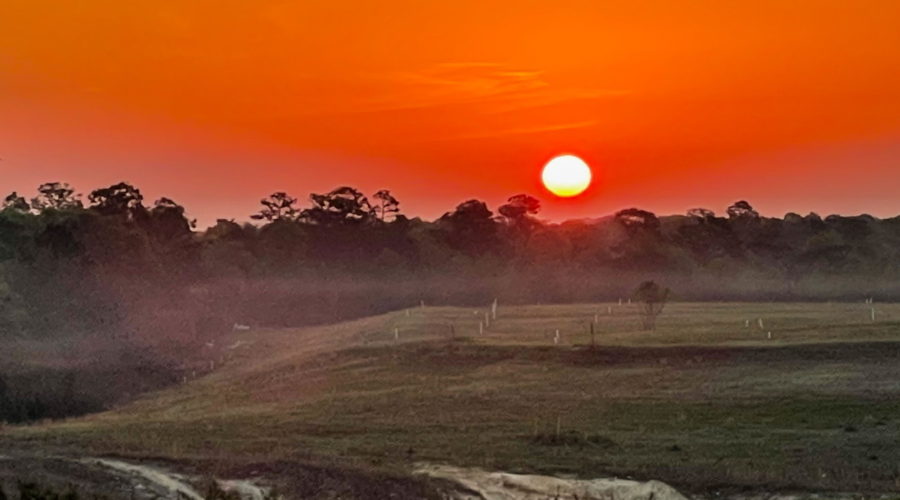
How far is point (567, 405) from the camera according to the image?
168ft

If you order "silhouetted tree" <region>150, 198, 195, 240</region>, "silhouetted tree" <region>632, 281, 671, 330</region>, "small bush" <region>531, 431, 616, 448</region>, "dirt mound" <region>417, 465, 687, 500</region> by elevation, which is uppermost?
"silhouetted tree" <region>150, 198, 195, 240</region>

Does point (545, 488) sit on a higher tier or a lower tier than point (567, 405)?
lower

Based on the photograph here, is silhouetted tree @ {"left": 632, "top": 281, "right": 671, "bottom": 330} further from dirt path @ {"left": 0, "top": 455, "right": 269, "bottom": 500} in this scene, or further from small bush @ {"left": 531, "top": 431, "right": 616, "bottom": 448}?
dirt path @ {"left": 0, "top": 455, "right": 269, "bottom": 500}

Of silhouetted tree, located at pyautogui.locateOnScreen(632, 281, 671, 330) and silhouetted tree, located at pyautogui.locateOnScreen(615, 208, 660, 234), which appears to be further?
silhouetted tree, located at pyautogui.locateOnScreen(615, 208, 660, 234)

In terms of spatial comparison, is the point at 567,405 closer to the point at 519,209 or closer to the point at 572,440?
the point at 572,440

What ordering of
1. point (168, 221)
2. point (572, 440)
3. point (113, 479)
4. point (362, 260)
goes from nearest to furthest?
point (113, 479)
point (572, 440)
point (168, 221)
point (362, 260)

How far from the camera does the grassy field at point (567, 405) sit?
35781 mm

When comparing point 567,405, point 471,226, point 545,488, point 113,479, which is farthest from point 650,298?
point 471,226

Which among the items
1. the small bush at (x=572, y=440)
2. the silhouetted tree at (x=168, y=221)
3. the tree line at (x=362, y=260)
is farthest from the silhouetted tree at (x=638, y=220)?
the small bush at (x=572, y=440)

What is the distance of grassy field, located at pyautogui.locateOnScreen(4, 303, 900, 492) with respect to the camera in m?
35.8

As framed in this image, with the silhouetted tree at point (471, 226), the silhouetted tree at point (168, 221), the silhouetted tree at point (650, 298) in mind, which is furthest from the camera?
the silhouetted tree at point (471, 226)

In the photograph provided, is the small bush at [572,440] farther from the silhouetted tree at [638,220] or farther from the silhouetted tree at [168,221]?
the silhouetted tree at [638,220]

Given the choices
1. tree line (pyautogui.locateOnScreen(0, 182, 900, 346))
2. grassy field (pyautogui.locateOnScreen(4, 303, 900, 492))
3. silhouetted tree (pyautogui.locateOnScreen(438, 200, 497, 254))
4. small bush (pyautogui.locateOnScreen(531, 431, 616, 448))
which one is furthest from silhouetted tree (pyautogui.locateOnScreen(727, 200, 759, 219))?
small bush (pyautogui.locateOnScreen(531, 431, 616, 448))

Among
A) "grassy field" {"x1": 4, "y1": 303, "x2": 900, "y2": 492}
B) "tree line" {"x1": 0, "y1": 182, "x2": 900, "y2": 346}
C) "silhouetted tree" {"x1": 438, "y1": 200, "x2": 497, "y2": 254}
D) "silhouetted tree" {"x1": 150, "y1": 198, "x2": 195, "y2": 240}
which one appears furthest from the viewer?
"silhouetted tree" {"x1": 438, "y1": 200, "x2": 497, "y2": 254}
